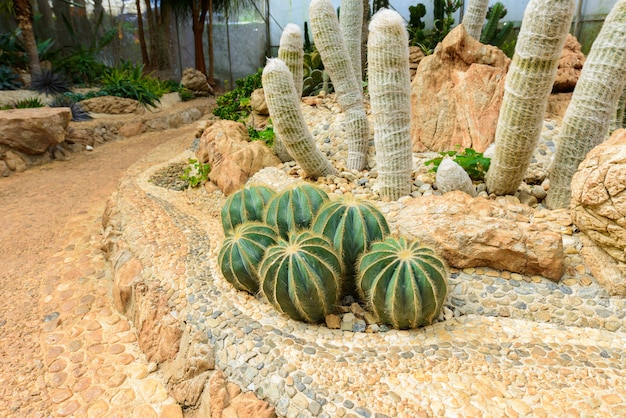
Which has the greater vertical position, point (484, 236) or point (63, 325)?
point (484, 236)

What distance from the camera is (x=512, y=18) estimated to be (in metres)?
8.10

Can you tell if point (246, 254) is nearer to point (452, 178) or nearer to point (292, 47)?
point (452, 178)

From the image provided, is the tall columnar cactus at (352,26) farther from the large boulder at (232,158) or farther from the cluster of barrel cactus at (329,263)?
the cluster of barrel cactus at (329,263)

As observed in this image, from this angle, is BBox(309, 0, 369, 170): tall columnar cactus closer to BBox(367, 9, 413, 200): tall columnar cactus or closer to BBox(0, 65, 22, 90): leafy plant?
BBox(367, 9, 413, 200): tall columnar cactus

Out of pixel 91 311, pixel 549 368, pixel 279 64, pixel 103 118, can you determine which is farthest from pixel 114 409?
pixel 103 118

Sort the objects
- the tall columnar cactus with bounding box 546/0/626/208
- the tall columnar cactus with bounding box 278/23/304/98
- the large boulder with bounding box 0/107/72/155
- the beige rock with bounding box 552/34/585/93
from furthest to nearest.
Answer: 1. the large boulder with bounding box 0/107/72/155
2. the beige rock with bounding box 552/34/585/93
3. the tall columnar cactus with bounding box 278/23/304/98
4. the tall columnar cactus with bounding box 546/0/626/208

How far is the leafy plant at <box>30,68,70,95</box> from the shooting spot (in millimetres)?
8875

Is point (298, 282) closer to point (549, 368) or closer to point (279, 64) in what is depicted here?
point (549, 368)

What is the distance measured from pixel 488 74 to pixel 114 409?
414 centimetres

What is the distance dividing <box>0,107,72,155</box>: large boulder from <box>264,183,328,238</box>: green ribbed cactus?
544 centimetres

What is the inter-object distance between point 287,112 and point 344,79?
2.63 ft

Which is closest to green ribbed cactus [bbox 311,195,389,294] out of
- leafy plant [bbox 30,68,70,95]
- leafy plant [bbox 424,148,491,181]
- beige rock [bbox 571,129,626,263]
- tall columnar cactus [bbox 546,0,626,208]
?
beige rock [bbox 571,129,626,263]

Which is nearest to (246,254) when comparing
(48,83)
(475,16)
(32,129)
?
(475,16)

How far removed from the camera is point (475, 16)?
4988mm
